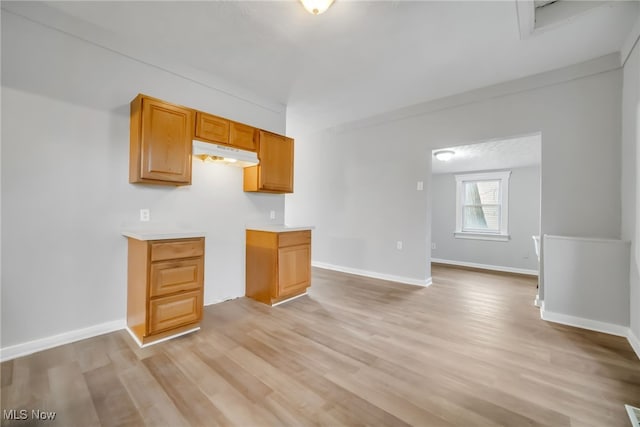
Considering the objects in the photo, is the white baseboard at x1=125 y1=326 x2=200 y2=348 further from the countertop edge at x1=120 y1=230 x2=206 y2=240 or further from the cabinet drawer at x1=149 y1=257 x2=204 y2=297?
the countertop edge at x1=120 y1=230 x2=206 y2=240

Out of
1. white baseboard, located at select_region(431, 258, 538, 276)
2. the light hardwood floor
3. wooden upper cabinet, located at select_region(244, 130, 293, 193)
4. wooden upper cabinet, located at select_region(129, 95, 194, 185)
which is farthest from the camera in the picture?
white baseboard, located at select_region(431, 258, 538, 276)

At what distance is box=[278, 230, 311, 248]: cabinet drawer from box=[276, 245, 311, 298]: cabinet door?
5 cm

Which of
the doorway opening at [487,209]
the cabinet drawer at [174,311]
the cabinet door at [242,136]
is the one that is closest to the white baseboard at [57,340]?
the cabinet drawer at [174,311]

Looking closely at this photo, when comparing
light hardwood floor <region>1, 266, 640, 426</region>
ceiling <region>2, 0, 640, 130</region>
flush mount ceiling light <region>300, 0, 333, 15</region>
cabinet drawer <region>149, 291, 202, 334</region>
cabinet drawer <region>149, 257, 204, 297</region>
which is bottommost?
light hardwood floor <region>1, 266, 640, 426</region>

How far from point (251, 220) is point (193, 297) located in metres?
1.36

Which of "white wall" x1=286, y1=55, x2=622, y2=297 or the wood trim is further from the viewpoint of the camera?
"white wall" x1=286, y1=55, x2=622, y2=297

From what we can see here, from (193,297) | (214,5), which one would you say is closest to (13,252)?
(193,297)

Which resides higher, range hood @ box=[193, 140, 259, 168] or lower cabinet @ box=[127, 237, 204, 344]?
range hood @ box=[193, 140, 259, 168]

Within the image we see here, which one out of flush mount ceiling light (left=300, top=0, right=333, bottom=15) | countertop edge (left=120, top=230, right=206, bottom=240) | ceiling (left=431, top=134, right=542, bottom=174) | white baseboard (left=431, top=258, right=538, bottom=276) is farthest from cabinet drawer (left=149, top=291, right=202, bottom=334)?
white baseboard (left=431, top=258, right=538, bottom=276)

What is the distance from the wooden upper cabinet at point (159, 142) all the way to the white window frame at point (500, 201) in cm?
582

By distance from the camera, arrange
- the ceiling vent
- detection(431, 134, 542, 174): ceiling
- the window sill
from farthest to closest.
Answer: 1. the window sill
2. detection(431, 134, 542, 174): ceiling
3. the ceiling vent

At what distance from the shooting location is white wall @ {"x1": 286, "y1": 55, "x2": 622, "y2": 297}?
270 centimetres

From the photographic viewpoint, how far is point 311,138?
5.48m

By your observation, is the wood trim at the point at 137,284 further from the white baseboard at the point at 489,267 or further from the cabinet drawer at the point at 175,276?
the white baseboard at the point at 489,267
